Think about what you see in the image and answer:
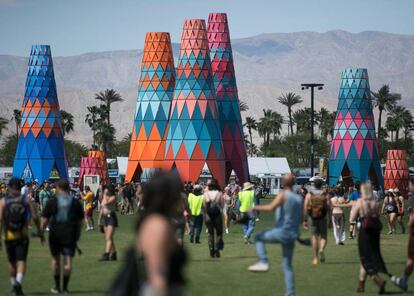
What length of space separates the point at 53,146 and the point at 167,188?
6523cm

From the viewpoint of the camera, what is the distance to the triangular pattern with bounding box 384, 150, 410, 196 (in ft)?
267

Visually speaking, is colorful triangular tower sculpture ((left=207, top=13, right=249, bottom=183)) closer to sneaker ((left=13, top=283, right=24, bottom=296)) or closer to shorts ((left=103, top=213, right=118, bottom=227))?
shorts ((left=103, top=213, right=118, bottom=227))

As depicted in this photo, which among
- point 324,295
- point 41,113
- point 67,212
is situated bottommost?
point 324,295

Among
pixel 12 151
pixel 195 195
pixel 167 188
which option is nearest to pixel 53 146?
pixel 195 195

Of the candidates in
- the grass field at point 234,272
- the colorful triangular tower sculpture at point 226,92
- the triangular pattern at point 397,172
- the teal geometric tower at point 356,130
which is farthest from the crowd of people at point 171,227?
the triangular pattern at point 397,172

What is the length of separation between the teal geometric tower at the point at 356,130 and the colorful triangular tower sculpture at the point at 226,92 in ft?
24.4

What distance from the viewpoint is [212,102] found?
225 feet

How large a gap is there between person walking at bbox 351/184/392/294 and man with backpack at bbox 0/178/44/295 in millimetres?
5102

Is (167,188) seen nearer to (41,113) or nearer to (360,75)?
(41,113)

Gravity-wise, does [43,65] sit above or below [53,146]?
above

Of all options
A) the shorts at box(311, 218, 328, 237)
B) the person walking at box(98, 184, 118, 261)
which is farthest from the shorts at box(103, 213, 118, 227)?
the shorts at box(311, 218, 328, 237)

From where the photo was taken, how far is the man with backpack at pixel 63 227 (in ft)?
52.7

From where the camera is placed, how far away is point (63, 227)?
16109mm

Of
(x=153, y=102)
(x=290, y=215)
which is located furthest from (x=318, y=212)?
(x=153, y=102)
